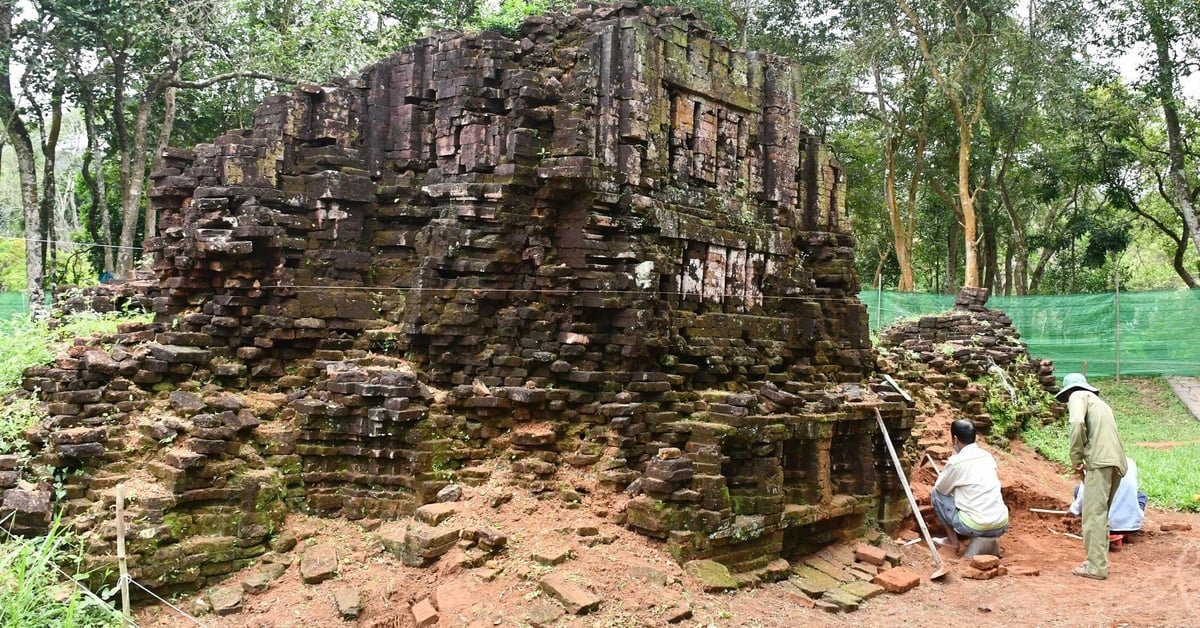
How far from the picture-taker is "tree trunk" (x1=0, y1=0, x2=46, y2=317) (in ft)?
58.7

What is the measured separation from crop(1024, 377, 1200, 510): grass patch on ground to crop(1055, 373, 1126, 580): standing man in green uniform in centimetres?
387

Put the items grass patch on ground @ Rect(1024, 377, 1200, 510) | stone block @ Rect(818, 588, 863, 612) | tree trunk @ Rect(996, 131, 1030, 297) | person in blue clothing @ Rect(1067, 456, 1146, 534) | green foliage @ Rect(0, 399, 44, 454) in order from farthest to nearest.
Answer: tree trunk @ Rect(996, 131, 1030, 297) < grass patch on ground @ Rect(1024, 377, 1200, 510) < person in blue clothing @ Rect(1067, 456, 1146, 534) < stone block @ Rect(818, 588, 863, 612) < green foliage @ Rect(0, 399, 44, 454)

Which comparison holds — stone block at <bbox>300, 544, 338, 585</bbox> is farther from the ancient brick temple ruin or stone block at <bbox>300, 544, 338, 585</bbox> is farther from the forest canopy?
the forest canopy

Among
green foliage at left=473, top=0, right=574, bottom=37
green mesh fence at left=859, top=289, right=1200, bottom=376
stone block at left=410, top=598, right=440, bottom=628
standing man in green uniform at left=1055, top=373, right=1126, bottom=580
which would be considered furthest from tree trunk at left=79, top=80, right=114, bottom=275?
standing man in green uniform at left=1055, top=373, right=1126, bottom=580

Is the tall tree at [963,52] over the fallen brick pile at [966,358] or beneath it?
over

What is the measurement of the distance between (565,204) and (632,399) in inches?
87.9

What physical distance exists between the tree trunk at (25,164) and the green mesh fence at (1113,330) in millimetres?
19865

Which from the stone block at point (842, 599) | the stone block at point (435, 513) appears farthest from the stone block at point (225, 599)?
the stone block at point (842, 599)

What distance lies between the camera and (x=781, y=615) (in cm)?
753

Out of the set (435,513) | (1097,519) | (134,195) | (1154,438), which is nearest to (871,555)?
(1097,519)

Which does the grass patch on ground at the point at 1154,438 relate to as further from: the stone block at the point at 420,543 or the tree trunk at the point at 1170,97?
the stone block at the point at 420,543

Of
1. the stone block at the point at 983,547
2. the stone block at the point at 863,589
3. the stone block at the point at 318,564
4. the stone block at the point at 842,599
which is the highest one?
the stone block at the point at 318,564

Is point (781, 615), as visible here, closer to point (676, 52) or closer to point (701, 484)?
point (701, 484)

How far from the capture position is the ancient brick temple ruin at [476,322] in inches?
316
